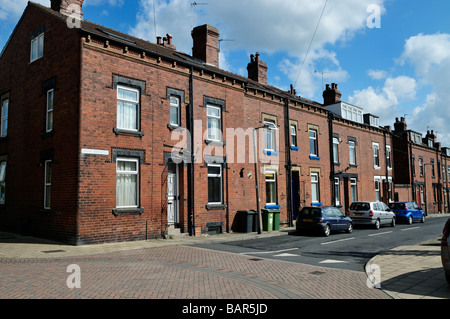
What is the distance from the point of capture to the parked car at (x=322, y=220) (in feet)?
56.0

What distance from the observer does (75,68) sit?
13672mm

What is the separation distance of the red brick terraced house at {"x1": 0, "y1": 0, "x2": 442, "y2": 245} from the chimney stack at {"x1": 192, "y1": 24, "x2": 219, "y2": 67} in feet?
0.23

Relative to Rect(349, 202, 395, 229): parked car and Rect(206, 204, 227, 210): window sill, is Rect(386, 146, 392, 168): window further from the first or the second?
Rect(206, 204, 227, 210): window sill

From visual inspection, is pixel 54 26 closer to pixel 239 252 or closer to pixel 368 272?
pixel 239 252

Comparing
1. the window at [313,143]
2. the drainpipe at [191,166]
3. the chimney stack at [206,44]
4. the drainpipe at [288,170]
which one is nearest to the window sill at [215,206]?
the drainpipe at [191,166]

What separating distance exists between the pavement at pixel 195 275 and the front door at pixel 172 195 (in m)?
3.66

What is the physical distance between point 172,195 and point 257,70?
45.4ft

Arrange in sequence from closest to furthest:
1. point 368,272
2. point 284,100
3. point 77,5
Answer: point 368,272 < point 77,5 < point 284,100

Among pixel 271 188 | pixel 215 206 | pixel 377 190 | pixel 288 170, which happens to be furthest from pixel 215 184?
pixel 377 190

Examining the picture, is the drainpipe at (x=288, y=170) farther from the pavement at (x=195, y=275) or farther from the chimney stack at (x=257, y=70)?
the pavement at (x=195, y=275)

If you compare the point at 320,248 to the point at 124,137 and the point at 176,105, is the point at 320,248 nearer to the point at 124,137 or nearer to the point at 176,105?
the point at 124,137
